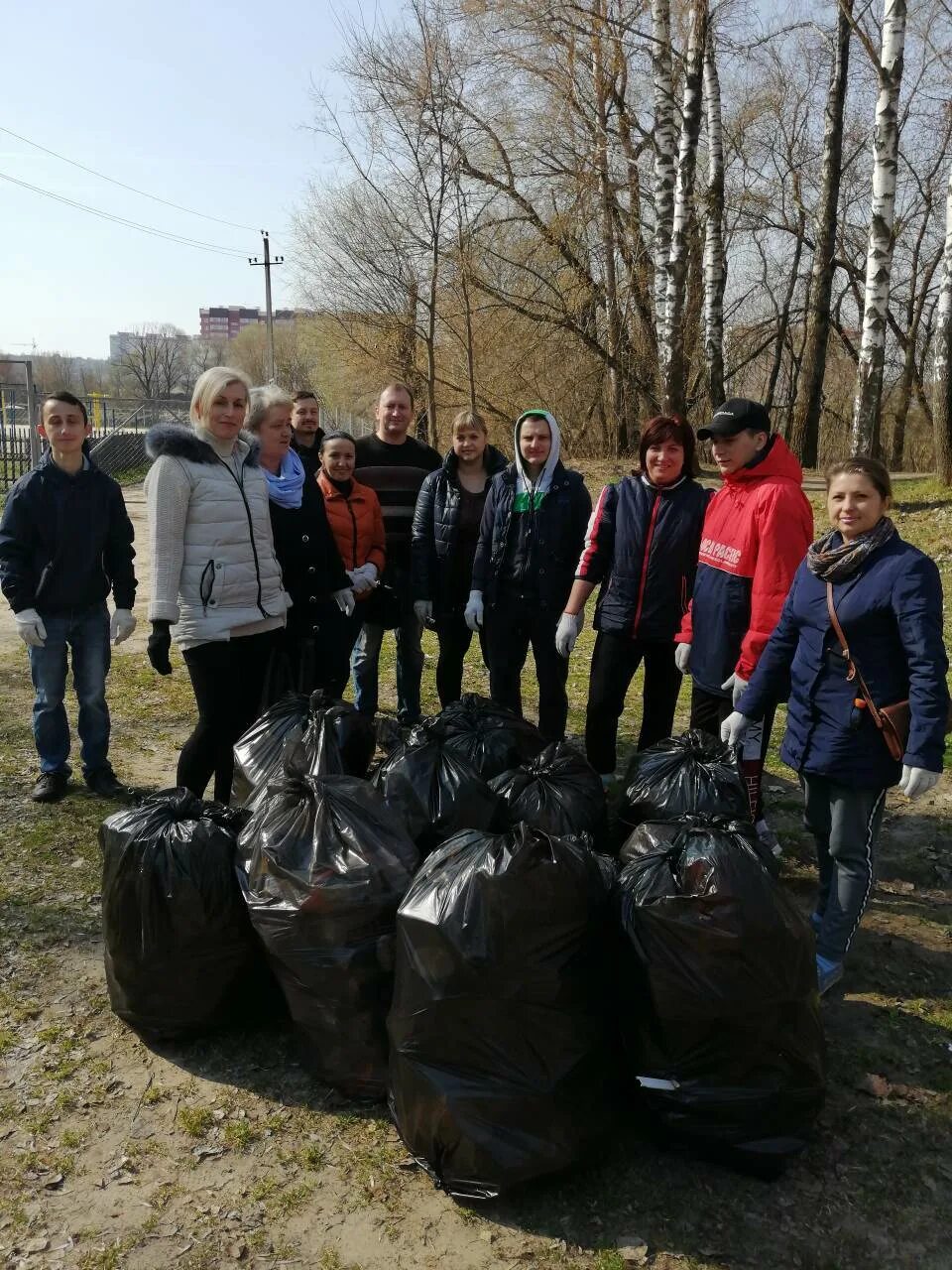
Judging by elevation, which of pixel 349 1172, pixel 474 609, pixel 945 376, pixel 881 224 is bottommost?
pixel 349 1172

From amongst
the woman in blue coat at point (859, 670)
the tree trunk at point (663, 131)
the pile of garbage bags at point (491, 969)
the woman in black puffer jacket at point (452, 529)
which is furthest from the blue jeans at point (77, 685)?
the tree trunk at point (663, 131)

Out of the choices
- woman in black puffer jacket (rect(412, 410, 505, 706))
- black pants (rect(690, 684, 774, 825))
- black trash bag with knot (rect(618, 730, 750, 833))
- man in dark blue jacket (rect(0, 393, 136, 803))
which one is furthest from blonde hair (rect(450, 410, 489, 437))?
black trash bag with knot (rect(618, 730, 750, 833))

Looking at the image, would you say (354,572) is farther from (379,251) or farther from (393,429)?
(379,251)

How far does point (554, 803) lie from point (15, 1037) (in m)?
1.70

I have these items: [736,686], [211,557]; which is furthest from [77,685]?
[736,686]

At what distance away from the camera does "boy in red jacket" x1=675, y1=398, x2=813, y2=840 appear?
3.12m

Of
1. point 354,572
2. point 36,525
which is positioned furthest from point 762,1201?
point 36,525

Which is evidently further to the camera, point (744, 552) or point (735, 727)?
point (744, 552)

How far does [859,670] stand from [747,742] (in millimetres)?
754

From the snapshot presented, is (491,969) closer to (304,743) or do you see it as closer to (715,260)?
(304,743)

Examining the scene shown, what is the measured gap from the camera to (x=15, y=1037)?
2.66 metres

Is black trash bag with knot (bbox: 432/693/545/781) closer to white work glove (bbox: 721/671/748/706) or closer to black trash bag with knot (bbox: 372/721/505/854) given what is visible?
black trash bag with knot (bbox: 372/721/505/854)

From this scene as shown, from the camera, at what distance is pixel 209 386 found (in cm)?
331

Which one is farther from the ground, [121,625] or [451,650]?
[121,625]
